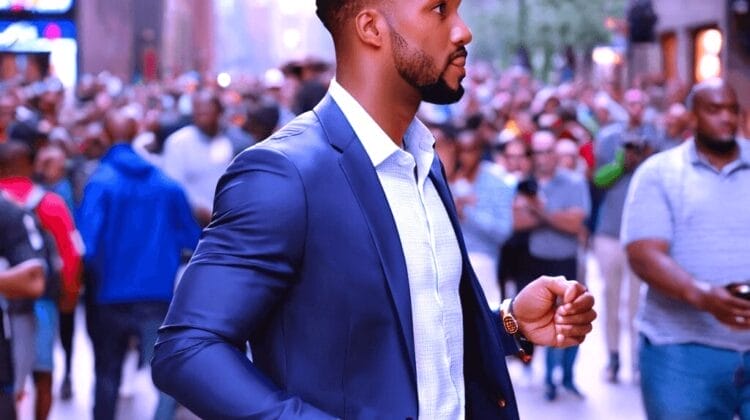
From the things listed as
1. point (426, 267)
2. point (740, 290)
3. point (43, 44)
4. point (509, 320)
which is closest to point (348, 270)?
point (426, 267)

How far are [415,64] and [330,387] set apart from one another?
632 mm

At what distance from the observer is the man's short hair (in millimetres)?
2701

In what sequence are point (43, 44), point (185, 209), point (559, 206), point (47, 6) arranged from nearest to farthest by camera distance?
point (185, 209) < point (559, 206) < point (47, 6) < point (43, 44)

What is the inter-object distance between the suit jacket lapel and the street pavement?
22.0 ft

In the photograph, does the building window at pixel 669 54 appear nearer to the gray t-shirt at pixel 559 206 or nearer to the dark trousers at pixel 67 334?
the gray t-shirt at pixel 559 206

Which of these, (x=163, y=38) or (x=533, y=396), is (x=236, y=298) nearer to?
(x=533, y=396)

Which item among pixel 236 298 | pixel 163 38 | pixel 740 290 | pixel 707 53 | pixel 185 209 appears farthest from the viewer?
pixel 163 38

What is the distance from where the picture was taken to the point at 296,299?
2547 mm

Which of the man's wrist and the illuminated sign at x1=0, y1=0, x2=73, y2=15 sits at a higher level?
the man's wrist

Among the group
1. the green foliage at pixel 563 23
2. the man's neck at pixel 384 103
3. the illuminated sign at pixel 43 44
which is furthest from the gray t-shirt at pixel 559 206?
the green foliage at pixel 563 23

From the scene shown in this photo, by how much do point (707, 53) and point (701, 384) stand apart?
25301 mm

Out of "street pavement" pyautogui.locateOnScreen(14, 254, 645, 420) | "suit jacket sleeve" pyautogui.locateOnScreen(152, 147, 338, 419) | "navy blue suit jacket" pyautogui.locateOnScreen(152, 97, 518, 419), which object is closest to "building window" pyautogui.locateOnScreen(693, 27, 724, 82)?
"street pavement" pyautogui.locateOnScreen(14, 254, 645, 420)

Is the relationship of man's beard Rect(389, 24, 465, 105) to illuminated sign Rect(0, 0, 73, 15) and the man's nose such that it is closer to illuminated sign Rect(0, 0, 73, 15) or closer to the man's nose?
the man's nose

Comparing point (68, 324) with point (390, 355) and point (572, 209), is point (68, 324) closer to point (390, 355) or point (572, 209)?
point (572, 209)
